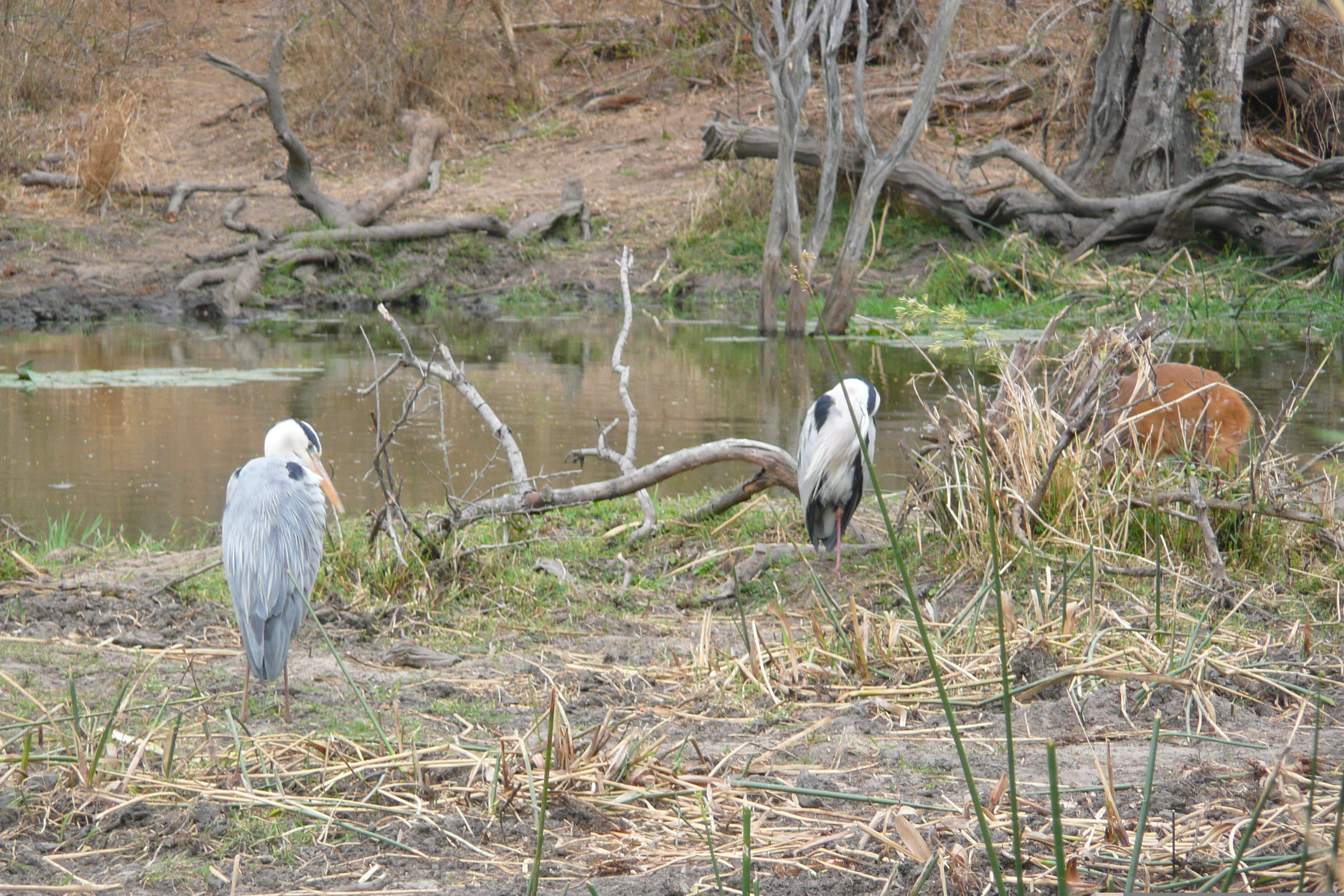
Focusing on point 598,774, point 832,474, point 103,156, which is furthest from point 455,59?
point 598,774

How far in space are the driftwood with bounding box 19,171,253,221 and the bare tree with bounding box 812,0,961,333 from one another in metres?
7.16

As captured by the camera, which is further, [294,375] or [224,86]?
[224,86]

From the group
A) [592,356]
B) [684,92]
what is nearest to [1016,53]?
[684,92]

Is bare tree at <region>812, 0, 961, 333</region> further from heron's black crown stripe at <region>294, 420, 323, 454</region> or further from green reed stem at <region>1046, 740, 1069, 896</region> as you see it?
green reed stem at <region>1046, 740, 1069, 896</region>

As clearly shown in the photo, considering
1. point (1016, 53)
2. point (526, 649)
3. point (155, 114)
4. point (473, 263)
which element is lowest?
point (526, 649)

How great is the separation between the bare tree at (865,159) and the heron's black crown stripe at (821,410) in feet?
14.5

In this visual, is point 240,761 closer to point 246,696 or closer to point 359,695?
point 359,695

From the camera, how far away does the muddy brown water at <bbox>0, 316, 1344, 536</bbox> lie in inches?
244

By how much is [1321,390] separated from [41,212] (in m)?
11.9

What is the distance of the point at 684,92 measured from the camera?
17031 mm

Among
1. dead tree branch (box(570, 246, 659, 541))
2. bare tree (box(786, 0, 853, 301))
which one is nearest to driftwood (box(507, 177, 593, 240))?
bare tree (box(786, 0, 853, 301))

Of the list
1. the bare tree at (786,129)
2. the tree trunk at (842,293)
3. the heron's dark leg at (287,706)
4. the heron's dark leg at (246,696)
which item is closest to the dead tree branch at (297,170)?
the bare tree at (786,129)

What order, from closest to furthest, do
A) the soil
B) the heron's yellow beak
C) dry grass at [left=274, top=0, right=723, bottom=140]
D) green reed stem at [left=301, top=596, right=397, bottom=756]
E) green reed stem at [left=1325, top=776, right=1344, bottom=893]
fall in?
1. green reed stem at [left=1325, top=776, right=1344, bottom=893]
2. green reed stem at [left=301, top=596, right=397, bottom=756]
3. the heron's yellow beak
4. the soil
5. dry grass at [left=274, top=0, right=723, bottom=140]

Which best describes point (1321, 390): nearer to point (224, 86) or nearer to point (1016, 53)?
point (1016, 53)
